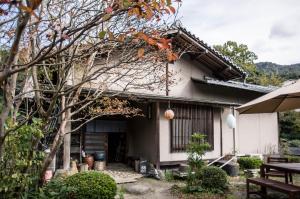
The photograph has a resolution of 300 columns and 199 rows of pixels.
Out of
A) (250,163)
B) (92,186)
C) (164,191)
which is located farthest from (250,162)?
(92,186)

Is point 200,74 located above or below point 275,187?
above

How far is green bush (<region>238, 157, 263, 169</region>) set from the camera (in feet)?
41.0

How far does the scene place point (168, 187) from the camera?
31.1 feet

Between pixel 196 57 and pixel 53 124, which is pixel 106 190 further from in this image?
pixel 196 57

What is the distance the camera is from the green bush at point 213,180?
28.6ft

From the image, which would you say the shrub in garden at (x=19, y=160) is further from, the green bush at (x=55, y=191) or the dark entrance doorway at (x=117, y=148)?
the dark entrance doorway at (x=117, y=148)

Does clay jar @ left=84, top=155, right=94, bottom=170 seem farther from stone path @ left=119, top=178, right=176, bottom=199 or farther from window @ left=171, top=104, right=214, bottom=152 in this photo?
window @ left=171, top=104, right=214, bottom=152

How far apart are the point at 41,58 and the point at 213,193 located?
7.05 meters

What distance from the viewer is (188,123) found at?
1223 cm

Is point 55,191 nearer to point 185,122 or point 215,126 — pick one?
point 185,122

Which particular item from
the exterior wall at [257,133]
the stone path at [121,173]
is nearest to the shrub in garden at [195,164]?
the stone path at [121,173]

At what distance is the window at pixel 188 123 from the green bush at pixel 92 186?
16.4 feet

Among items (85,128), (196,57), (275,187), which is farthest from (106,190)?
(196,57)

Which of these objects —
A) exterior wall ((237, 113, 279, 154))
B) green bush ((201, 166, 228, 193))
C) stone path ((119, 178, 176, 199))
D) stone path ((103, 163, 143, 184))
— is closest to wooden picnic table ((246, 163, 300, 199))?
green bush ((201, 166, 228, 193))
